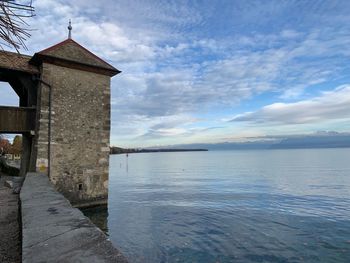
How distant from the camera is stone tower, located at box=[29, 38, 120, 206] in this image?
12656 millimetres

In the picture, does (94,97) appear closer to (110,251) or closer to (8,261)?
(8,261)

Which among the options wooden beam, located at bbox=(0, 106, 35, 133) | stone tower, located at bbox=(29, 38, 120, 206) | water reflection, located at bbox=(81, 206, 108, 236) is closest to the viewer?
wooden beam, located at bbox=(0, 106, 35, 133)

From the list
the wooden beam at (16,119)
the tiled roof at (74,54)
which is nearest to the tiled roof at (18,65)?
the tiled roof at (74,54)

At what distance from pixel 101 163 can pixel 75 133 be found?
1.87 meters

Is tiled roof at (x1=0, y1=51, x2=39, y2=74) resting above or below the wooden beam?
above

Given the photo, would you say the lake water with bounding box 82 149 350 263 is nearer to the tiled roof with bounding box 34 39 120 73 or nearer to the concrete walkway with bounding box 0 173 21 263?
the concrete walkway with bounding box 0 173 21 263

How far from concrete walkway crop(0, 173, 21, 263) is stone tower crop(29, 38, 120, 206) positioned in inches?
147

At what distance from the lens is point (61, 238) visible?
3.98 metres

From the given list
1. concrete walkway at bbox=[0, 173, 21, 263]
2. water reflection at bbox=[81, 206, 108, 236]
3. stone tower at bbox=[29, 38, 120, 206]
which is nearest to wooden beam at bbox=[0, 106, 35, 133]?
stone tower at bbox=[29, 38, 120, 206]

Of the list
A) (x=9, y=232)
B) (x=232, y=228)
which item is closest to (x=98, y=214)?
(x=232, y=228)

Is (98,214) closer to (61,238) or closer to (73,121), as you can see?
(73,121)

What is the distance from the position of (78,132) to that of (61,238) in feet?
32.9

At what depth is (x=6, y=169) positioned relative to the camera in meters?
20.9

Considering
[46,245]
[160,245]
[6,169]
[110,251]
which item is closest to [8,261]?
[46,245]
